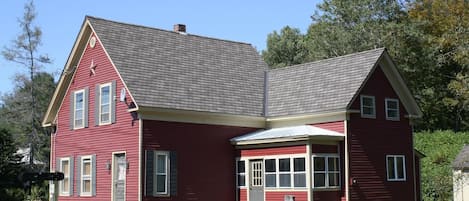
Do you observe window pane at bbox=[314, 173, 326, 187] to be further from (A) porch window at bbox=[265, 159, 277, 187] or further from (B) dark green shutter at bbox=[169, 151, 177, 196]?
(B) dark green shutter at bbox=[169, 151, 177, 196]

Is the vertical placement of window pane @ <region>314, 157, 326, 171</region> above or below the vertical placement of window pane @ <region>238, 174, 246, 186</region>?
above

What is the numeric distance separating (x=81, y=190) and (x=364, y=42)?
25.8m

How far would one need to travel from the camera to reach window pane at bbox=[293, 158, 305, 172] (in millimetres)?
25630

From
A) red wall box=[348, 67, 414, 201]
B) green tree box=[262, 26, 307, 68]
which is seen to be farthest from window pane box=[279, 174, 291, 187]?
green tree box=[262, 26, 307, 68]

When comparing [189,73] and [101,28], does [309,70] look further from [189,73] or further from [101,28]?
[101,28]

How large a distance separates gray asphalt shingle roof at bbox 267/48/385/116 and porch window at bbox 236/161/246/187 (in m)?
2.76

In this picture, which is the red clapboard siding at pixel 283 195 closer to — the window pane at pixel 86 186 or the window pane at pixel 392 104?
the window pane at pixel 392 104

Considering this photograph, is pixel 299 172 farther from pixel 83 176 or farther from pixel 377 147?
pixel 83 176

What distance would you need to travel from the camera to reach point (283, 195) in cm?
2614

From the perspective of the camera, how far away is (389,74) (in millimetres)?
28516

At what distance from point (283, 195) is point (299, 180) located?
3.18 ft

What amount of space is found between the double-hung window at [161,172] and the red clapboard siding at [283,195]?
13.3 ft

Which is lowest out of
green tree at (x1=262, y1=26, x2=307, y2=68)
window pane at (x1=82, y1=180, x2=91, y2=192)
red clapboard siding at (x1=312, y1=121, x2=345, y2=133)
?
window pane at (x1=82, y1=180, x2=91, y2=192)

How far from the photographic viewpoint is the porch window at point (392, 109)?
93.3 ft
